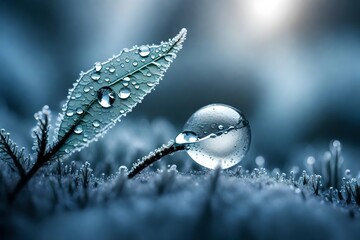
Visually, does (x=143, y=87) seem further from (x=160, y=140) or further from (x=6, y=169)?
(x=160, y=140)

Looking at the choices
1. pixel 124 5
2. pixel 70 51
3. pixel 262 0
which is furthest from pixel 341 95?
pixel 70 51

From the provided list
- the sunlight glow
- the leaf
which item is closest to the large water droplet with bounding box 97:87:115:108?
the leaf

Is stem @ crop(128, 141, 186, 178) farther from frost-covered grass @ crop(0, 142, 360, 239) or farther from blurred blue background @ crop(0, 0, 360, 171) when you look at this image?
blurred blue background @ crop(0, 0, 360, 171)

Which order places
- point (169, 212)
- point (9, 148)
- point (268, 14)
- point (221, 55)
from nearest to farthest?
point (169, 212), point (9, 148), point (268, 14), point (221, 55)

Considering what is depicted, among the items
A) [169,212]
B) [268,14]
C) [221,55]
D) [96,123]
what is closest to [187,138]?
[96,123]

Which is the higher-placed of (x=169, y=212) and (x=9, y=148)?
(x=9, y=148)

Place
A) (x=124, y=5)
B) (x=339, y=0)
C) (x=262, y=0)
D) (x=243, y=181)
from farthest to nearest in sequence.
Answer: (x=124, y=5) → (x=339, y=0) → (x=262, y=0) → (x=243, y=181)

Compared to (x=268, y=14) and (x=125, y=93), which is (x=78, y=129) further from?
(x=268, y=14)
